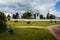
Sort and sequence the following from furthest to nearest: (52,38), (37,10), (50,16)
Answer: (50,16) < (37,10) < (52,38)

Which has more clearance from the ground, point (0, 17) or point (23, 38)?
point (0, 17)

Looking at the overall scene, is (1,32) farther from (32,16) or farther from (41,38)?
(32,16)

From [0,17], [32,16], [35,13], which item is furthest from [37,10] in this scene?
[0,17]

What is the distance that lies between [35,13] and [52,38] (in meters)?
39.4

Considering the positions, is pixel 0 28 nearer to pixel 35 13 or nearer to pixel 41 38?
pixel 41 38

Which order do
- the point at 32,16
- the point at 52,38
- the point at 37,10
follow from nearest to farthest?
the point at 52,38 < the point at 37,10 < the point at 32,16

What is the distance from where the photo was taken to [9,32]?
60.3ft

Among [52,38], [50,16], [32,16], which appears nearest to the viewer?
[52,38]

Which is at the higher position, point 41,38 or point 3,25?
point 3,25

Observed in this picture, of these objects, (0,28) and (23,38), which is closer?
(23,38)

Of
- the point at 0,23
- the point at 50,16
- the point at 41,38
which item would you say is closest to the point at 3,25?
the point at 0,23

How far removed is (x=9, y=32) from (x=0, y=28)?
1421mm

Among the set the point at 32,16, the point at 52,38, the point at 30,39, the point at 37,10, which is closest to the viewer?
the point at 30,39

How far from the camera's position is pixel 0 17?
19.4 meters
